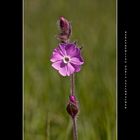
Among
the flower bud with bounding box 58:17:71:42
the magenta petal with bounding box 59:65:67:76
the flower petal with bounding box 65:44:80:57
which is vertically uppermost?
the flower bud with bounding box 58:17:71:42

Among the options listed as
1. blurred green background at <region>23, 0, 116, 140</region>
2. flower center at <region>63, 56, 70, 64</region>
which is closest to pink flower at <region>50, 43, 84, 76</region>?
flower center at <region>63, 56, 70, 64</region>

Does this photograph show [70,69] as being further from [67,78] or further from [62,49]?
[67,78]

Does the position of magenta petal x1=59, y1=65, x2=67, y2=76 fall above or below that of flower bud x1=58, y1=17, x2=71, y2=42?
below

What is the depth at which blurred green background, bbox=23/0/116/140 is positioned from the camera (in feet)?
6.38

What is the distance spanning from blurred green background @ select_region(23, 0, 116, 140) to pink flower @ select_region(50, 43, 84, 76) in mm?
232

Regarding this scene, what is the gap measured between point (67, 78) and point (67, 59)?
1.23 ft

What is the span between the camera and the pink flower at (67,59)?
1769mm

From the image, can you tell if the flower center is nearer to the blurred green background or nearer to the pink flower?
the pink flower

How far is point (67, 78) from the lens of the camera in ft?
7.11

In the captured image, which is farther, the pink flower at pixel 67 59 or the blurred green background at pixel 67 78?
the blurred green background at pixel 67 78

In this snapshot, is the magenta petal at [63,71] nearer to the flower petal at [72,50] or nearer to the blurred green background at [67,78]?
the flower petal at [72,50]

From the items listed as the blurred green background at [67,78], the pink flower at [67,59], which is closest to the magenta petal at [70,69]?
the pink flower at [67,59]

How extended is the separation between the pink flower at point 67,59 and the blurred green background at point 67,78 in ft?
0.76
